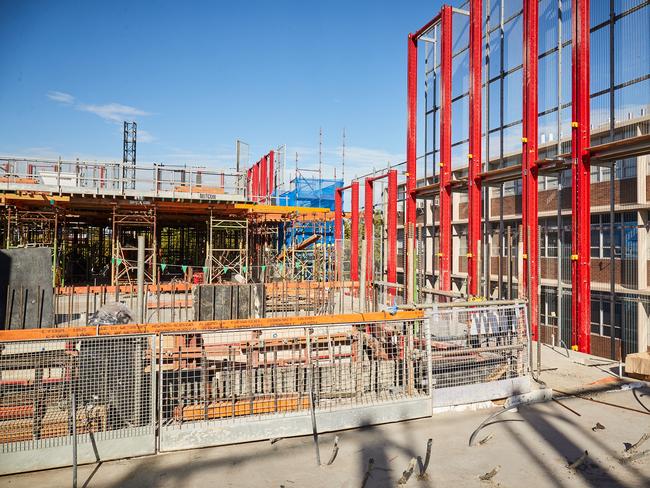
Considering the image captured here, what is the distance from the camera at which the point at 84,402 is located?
579 centimetres

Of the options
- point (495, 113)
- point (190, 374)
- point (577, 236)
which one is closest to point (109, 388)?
point (190, 374)

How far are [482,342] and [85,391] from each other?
6.03 m

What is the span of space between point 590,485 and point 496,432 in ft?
4.83

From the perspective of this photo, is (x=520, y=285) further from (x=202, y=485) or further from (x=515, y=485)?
(x=202, y=485)

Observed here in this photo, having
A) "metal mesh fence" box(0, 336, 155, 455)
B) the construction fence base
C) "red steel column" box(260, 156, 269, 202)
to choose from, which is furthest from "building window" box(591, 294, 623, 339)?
"red steel column" box(260, 156, 269, 202)

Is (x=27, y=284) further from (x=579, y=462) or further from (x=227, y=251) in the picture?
(x=227, y=251)

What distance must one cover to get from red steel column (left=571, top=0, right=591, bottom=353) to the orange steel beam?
6.83 m

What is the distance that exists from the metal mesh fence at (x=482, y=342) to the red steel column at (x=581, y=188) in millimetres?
4721

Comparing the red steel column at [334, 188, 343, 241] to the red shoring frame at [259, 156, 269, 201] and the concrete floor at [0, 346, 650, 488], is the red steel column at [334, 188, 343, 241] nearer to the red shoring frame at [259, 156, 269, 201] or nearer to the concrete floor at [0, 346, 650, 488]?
the red shoring frame at [259, 156, 269, 201]

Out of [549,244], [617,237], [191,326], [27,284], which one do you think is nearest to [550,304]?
[549,244]

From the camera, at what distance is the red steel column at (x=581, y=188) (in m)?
11.7

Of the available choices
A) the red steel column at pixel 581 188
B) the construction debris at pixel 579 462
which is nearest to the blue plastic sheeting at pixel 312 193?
the red steel column at pixel 581 188

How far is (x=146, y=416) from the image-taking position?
233 inches

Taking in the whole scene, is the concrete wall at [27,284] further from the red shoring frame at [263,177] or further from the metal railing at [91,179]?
the red shoring frame at [263,177]
